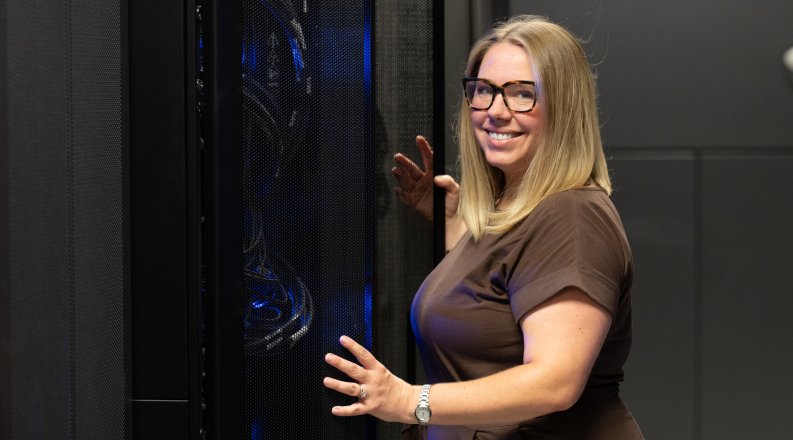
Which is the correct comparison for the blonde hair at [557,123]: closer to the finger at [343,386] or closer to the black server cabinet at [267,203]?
the black server cabinet at [267,203]

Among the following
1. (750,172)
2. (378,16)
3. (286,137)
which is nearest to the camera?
(286,137)

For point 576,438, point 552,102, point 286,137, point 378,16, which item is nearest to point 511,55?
point 552,102

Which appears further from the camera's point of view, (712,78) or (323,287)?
(712,78)

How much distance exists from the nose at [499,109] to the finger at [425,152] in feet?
0.46

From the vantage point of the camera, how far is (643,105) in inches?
128

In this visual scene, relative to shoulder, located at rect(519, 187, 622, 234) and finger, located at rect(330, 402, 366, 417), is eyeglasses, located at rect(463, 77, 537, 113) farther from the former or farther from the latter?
finger, located at rect(330, 402, 366, 417)

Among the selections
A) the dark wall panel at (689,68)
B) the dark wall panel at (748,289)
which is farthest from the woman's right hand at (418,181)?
the dark wall panel at (748,289)

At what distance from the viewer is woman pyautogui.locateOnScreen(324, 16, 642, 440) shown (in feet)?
4.70

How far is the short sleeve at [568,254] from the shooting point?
4.80ft

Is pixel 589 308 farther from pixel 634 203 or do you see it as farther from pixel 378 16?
pixel 634 203

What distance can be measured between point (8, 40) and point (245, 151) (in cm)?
38

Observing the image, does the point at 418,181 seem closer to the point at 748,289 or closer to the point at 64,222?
the point at 64,222

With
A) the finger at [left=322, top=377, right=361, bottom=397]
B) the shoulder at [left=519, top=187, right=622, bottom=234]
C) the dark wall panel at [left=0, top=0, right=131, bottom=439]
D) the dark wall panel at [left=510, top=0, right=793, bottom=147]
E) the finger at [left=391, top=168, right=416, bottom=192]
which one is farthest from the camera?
the dark wall panel at [left=510, top=0, right=793, bottom=147]

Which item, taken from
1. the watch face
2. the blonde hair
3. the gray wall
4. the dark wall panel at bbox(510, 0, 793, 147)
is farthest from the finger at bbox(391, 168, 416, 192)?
the dark wall panel at bbox(510, 0, 793, 147)
